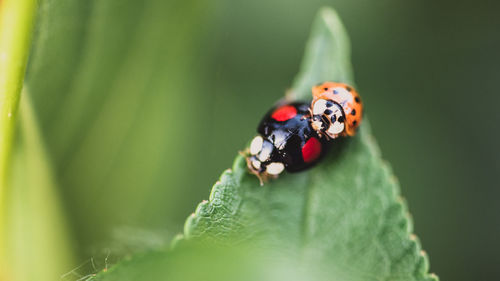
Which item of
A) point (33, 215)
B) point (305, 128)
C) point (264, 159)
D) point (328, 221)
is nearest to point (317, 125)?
point (305, 128)

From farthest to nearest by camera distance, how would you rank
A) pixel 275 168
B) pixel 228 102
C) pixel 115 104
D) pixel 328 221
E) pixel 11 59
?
pixel 228 102 < pixel 115 104 < pixel 275 168 < pixel 328 221 < pixel 11 59

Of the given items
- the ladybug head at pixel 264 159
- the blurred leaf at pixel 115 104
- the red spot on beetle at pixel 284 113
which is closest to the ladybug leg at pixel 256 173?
the ladybug head at pixel 264 159

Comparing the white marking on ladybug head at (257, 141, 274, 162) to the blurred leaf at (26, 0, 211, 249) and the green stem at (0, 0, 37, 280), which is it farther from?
the green stem at (0, 0, 37, 280)

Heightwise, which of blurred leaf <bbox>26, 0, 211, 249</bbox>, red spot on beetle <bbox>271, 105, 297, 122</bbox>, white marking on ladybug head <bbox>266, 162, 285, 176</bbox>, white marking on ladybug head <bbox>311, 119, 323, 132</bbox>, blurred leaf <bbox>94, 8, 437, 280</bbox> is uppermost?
blurred leaf <bbox>26, 0, 211, 249</bbox>

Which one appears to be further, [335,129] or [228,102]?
[228,102]

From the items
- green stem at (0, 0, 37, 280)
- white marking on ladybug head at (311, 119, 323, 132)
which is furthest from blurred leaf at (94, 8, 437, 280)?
green stem at (0, 0, 37, 280)

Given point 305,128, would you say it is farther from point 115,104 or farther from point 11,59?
point 11,59
